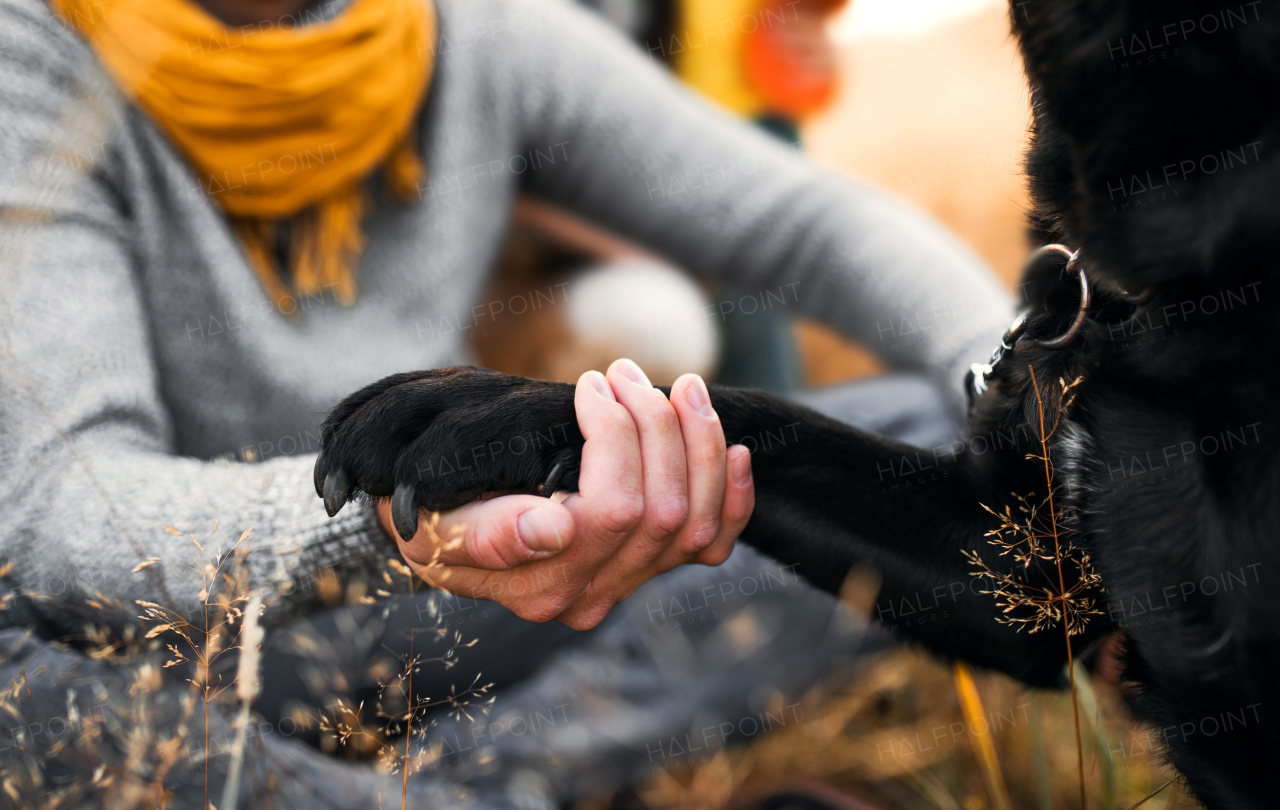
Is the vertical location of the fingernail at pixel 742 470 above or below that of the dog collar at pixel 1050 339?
below

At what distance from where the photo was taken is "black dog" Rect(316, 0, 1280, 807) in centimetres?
47

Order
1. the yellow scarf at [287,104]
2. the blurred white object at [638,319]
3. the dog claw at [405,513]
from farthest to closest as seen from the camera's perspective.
Result: the blurred white object at [638,319], the yellow scarf at [287,104], the dog claw at [405,513]

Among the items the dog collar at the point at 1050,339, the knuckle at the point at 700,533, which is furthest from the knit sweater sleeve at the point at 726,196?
the knuckle at the point at 700,533

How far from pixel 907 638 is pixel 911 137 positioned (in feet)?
6.42

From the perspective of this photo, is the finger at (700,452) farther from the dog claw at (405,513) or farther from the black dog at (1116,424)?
the dog claw at (405,513)

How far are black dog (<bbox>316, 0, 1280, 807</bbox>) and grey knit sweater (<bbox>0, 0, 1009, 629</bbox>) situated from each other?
224 millimetres

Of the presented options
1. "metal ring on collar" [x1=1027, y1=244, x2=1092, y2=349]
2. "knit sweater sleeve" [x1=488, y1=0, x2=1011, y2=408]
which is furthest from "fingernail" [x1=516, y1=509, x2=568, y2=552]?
"knit sweater sleeve" [x1=488, y1=0, x2=1011, y2=408]

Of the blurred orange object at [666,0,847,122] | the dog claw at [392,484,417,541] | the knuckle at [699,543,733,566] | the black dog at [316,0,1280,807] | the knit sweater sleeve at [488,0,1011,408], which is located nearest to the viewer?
the black dog at [316,0,1280,807]

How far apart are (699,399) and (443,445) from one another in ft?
0.72

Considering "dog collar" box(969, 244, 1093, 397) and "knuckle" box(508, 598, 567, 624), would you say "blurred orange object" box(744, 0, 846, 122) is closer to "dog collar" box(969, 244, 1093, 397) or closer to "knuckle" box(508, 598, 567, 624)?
"dog collar" box(969, 244, 1093, 397)

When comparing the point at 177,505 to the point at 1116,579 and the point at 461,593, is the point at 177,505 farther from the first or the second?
the point at 1116,579

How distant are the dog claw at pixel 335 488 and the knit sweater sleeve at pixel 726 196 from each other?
949 millimetres

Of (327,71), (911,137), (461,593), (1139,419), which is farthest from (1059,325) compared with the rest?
(911,137)

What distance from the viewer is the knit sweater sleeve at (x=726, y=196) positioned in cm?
132
